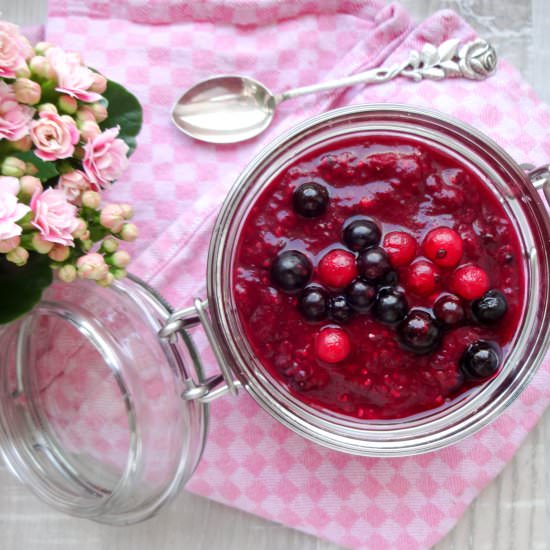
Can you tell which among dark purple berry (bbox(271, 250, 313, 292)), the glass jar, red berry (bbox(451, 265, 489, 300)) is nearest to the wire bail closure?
the glass jar

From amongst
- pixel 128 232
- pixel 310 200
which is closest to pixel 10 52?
pixel 128 232

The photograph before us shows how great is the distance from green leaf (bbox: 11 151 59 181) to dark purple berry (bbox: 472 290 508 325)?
55 cm

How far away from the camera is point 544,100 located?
3.65 ft

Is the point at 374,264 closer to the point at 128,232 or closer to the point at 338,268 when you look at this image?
the point at 338,268

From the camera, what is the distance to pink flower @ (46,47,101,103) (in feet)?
2.47

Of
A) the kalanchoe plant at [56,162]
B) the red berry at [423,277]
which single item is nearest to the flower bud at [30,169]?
the kalanchoe plant at [56,162]

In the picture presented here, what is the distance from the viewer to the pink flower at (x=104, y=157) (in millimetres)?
768

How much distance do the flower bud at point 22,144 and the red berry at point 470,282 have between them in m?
0.55

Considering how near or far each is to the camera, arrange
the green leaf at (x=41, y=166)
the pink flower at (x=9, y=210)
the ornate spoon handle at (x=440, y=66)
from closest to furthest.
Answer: the pink flower at (x=9, y=210) < the green leaf at (x=41, y=166) < the ornate spoon handle at (x=440, y=66)

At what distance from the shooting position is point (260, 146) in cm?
108

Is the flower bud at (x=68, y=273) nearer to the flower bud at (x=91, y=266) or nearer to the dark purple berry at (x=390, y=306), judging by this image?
the flower bud at (x=91, y=266)

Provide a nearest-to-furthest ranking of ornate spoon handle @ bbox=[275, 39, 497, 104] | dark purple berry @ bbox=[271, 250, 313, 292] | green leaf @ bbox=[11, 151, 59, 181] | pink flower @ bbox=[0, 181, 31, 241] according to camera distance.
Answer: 1. pink flower @ bbox=[0, 181, 31, 241]
2. green leaf @ bbox=[11, 151, 59, 181]
3. dark purple berry @ bbox=[271, 250, 313, 292]
4. ornate spoon handle @ bbox=[275, 39, 497, 104]

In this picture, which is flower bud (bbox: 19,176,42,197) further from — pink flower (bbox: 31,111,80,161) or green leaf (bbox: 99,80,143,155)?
green leaf (bbox: 99,80,143,155)

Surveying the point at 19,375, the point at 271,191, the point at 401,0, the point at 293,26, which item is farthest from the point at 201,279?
the point at 401,0
